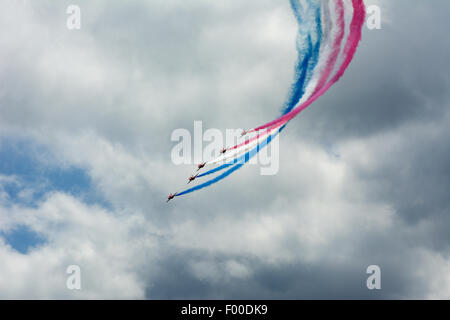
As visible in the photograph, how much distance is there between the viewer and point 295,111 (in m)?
42.9

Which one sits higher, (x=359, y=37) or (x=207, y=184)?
(x=359, y=37)

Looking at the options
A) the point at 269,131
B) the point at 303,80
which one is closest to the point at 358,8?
the point at 303,80
